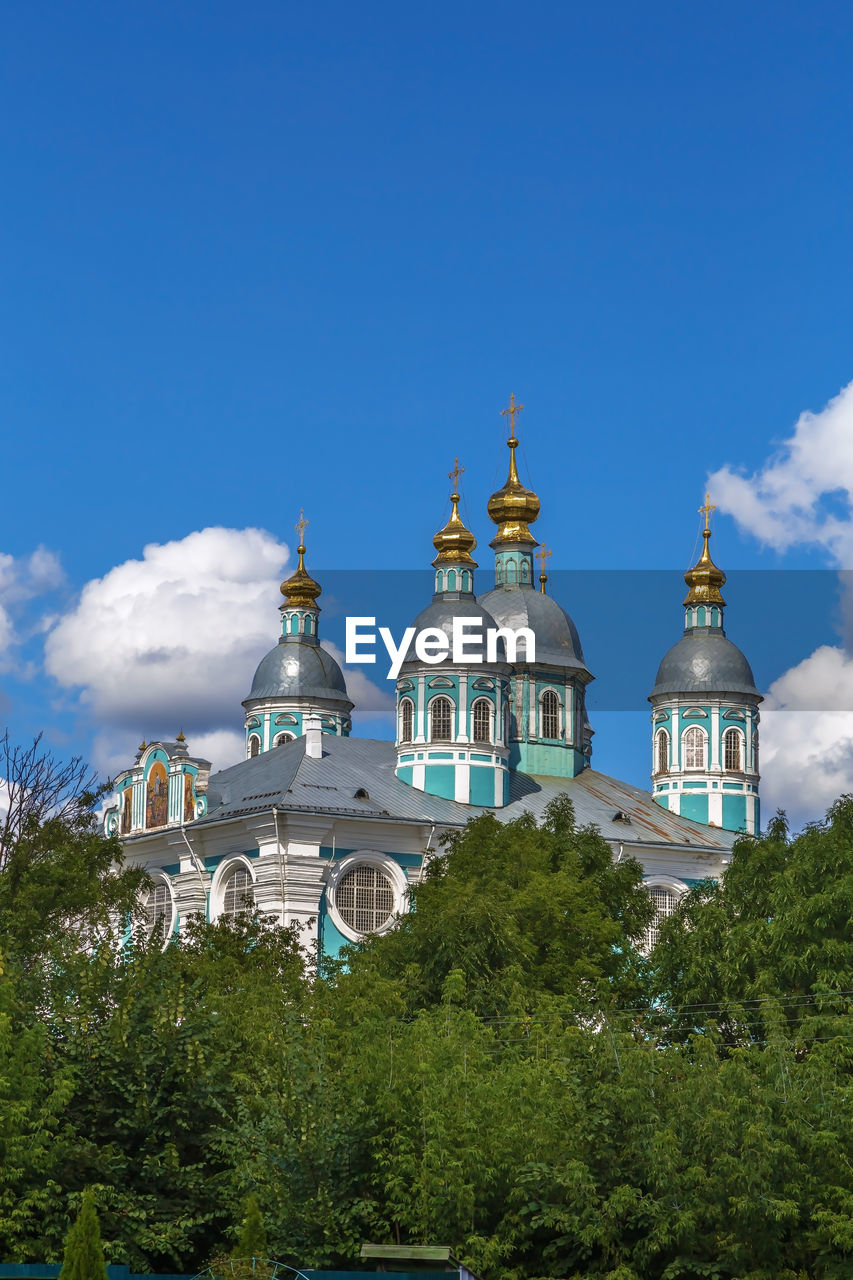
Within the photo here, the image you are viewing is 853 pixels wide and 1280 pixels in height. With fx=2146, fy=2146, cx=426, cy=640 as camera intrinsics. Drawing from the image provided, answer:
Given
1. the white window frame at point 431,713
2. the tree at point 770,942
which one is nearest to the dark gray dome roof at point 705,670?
the white window frame at point 431,713

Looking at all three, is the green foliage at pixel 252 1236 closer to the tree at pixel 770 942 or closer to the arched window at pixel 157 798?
the tree at pixel 770 942

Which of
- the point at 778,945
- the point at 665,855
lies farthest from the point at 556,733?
the point at 778,945

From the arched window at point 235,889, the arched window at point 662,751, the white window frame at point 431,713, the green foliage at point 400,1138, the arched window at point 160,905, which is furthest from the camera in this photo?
the arched window at point 662,751

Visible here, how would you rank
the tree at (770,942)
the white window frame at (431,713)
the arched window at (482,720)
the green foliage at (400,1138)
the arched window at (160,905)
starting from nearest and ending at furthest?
the green foliage at (400,1138), the tree at (770,942), the arched window at (160,905), the white window frame at (431,713), the arched window at (482,720)

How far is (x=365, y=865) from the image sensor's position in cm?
5153

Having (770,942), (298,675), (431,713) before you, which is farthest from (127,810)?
(770,942)

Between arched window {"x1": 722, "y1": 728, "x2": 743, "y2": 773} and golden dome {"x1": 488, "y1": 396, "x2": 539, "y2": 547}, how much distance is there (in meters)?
8.16

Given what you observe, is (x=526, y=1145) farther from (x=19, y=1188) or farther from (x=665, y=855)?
(x=665, y=855)

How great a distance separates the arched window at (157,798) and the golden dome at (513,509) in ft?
48.4

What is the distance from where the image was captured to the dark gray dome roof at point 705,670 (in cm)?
6359

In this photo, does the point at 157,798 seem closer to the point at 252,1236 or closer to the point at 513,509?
the point at 513,509

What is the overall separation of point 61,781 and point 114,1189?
1744 cm

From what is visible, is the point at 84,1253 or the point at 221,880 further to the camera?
the point at 221,880

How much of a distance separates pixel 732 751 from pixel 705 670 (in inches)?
99.5
